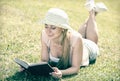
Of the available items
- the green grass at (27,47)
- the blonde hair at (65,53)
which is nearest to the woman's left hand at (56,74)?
the green grass at (27,47)

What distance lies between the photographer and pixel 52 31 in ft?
17.3

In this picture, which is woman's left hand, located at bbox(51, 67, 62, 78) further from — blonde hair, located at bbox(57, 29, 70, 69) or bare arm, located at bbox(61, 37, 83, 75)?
blonde hair, located at bbox(57, 29, 70, 69)

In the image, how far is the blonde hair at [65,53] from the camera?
18.3 feet

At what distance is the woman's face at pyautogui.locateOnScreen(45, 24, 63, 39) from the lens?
5.24 meters

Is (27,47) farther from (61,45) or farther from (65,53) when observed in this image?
(65,53)

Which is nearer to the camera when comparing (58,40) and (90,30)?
(58,40)

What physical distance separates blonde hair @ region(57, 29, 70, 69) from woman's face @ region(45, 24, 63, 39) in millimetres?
162

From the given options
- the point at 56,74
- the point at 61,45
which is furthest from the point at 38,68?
the point at 61,45

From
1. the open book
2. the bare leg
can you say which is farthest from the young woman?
the bare leg

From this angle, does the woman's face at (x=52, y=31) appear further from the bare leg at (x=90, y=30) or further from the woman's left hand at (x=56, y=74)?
the bare leg at (x=90, y=30)

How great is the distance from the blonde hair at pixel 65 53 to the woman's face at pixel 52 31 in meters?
0.16

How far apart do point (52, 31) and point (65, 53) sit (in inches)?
25.1

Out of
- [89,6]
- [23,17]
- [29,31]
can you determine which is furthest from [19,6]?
[89,6]

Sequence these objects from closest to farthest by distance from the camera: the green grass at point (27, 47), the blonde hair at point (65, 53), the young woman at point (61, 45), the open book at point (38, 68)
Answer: the open book at point (38, 68) < the young woman at point (61, 45) < the blonde hair at point (65, 53) < the green grass at point (27, 47)
